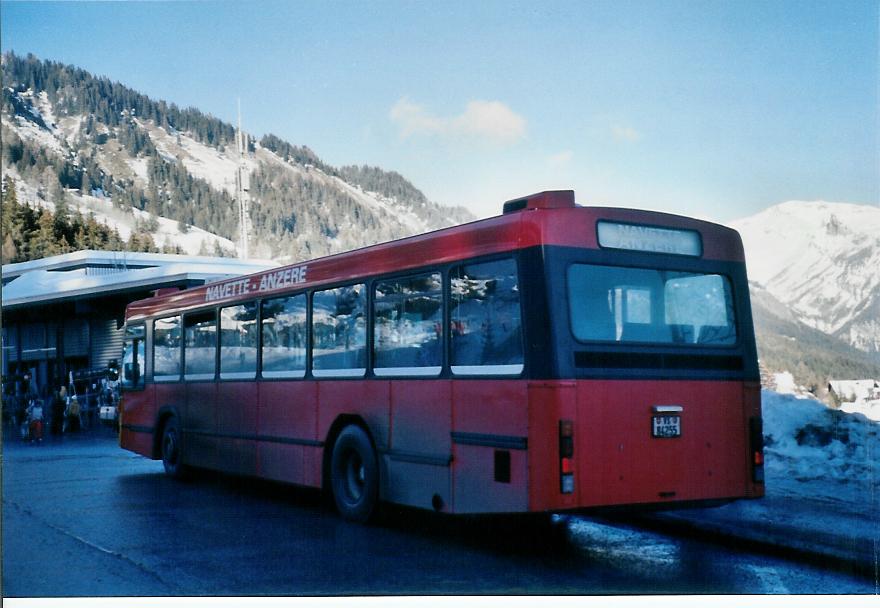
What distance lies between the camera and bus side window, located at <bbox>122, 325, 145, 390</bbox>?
52.5ft

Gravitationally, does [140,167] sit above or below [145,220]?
above

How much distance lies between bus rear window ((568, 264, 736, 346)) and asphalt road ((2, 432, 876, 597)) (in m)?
1.82

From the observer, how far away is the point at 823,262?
13.2 meters

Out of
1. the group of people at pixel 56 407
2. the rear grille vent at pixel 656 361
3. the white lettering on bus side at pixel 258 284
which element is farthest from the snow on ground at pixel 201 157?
the rear grille vent at pixel 656 361

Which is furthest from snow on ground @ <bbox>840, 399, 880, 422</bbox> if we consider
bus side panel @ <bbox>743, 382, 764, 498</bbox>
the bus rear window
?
the bus rear window

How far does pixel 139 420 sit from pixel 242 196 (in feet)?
65.5

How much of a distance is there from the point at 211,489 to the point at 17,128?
1868 centimetres

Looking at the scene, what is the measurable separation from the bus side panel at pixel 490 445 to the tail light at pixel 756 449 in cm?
214

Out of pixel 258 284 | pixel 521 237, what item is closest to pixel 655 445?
pixel 521 237

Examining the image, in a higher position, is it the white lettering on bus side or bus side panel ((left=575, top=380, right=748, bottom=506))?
the white lettering on bus side

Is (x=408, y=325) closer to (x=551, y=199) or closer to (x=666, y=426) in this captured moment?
(x=551, y=199)

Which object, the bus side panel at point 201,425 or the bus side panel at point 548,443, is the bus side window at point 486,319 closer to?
the bus side panel at point 548,443

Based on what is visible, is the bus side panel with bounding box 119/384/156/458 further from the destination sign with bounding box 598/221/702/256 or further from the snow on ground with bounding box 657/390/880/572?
the destination sign with bounding box 598/221/702/256

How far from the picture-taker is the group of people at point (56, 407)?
2517 centimetres
